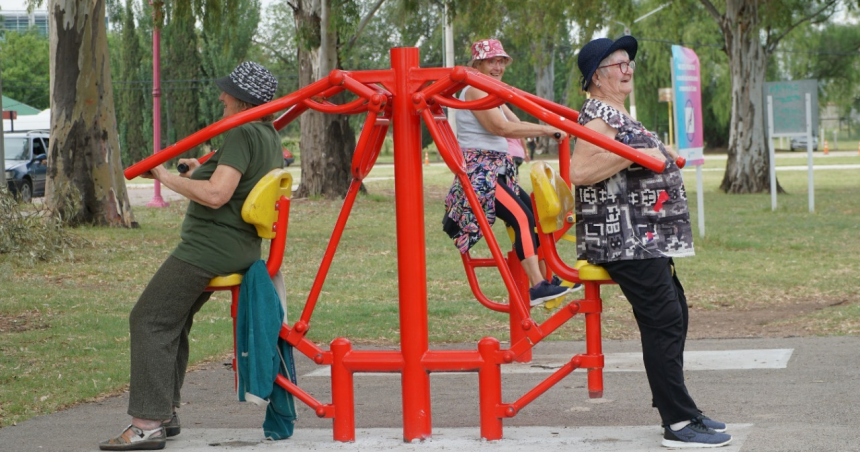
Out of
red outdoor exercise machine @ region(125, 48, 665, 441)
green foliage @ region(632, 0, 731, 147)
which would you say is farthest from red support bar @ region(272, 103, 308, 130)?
green foliage @ region(632, 0, 731, 147)

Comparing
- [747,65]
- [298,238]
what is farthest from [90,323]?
A: [747,65]

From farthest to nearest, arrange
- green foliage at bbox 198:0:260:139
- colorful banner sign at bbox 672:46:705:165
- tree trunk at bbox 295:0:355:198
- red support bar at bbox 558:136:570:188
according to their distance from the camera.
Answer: green foliage at bbox 198:0:260:139, tree trunk at bbox 295:0:355:198, colorful banner sign at bbox 672:46:705:165, red support bar at bbox 558:136:570:188

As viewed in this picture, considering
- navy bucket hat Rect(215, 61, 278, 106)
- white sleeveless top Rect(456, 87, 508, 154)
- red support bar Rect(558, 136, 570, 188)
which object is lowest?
red support bar Rect(558, 136, 570, 188)

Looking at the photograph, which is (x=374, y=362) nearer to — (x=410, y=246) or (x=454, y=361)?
(x=454, y=361)

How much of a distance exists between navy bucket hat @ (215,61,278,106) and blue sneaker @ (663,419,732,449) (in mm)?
2261

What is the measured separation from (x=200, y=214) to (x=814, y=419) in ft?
9.48

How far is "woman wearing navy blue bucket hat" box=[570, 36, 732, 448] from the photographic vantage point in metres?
4.64

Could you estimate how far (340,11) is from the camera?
21.3m

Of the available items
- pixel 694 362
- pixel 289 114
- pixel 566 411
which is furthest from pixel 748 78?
pixel 289 114

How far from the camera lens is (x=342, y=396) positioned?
4957mm

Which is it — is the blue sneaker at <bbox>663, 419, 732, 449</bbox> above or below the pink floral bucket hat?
below

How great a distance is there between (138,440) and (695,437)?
7.77 ft

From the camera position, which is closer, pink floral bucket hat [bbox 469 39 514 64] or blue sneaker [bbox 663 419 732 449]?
blue sneaker [bbox 663 419 732 449]

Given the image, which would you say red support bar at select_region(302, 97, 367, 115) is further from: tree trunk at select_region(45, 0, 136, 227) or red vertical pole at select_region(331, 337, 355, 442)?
tree trunk at select_region(45, 0, 136, 227)
